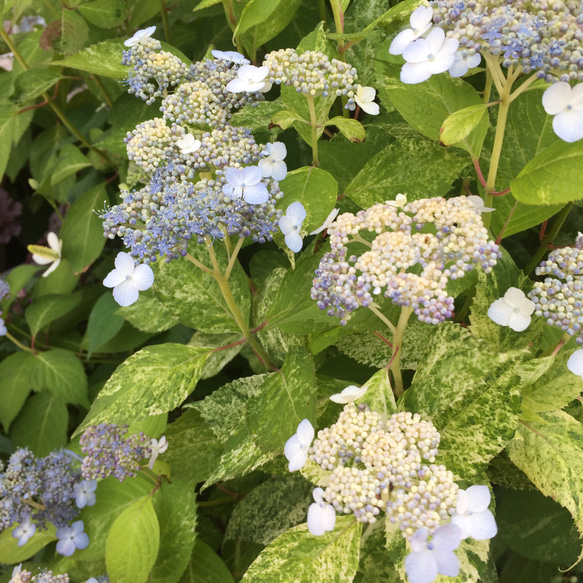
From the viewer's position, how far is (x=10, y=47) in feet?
3.97

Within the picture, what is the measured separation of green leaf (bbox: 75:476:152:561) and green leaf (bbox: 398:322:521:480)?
577mm

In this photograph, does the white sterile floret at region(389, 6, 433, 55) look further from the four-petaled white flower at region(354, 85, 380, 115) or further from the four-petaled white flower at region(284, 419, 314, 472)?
the four-petaled white flower at region(284, 419, 314, 472)

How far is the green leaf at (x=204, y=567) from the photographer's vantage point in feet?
2.86

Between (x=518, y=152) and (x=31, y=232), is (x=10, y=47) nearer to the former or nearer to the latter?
(x=31, y=232)

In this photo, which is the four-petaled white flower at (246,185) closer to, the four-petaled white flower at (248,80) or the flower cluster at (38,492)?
the four-petaled white flower at (248,80)

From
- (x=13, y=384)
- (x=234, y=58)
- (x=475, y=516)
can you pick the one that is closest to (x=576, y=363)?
(x=475, y=516)

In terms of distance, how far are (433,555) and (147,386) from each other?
0.36m

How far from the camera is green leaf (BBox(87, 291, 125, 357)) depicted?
1.01 metres

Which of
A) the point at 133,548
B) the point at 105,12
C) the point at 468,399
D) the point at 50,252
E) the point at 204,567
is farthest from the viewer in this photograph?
the point at 50,252

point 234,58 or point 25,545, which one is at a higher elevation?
point 234,58

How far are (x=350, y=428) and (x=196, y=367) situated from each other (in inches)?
10.2

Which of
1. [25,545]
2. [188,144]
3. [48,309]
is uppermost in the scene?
[188,144]

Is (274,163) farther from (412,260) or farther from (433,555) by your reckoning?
(433,555)

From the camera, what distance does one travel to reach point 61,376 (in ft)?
3.66
